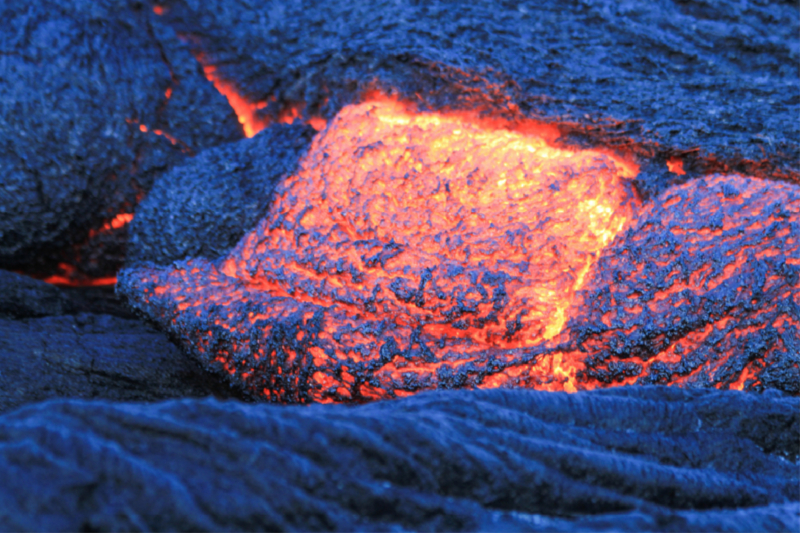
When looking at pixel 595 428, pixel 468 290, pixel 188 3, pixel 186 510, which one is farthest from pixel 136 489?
pixel 188 3

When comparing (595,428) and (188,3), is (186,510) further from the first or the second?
(188,3)

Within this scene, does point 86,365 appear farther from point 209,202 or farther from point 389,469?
point 389,469

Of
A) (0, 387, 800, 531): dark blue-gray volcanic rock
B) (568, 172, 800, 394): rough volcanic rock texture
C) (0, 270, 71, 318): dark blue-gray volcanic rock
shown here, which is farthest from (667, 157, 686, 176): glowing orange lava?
(0, 270, 71, 318): dark blue-gray volcanic rock

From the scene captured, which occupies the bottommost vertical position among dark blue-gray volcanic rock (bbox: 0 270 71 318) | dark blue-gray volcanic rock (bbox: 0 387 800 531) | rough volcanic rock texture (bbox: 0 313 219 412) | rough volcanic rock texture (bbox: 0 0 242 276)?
rough volcanic rock texture (bbox: 0 313 219 412)

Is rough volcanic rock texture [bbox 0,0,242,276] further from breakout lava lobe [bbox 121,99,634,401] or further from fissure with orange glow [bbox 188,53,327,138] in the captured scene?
breakout lava lobe [bbox 121,99,634,401]

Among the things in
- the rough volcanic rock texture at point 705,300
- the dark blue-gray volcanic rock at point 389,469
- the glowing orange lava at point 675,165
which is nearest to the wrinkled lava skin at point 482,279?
the rough volcanic rock texture at point 705,300

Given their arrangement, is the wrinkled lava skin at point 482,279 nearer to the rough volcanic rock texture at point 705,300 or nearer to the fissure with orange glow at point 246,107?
the rough volcanic rock texture at point 705,300
